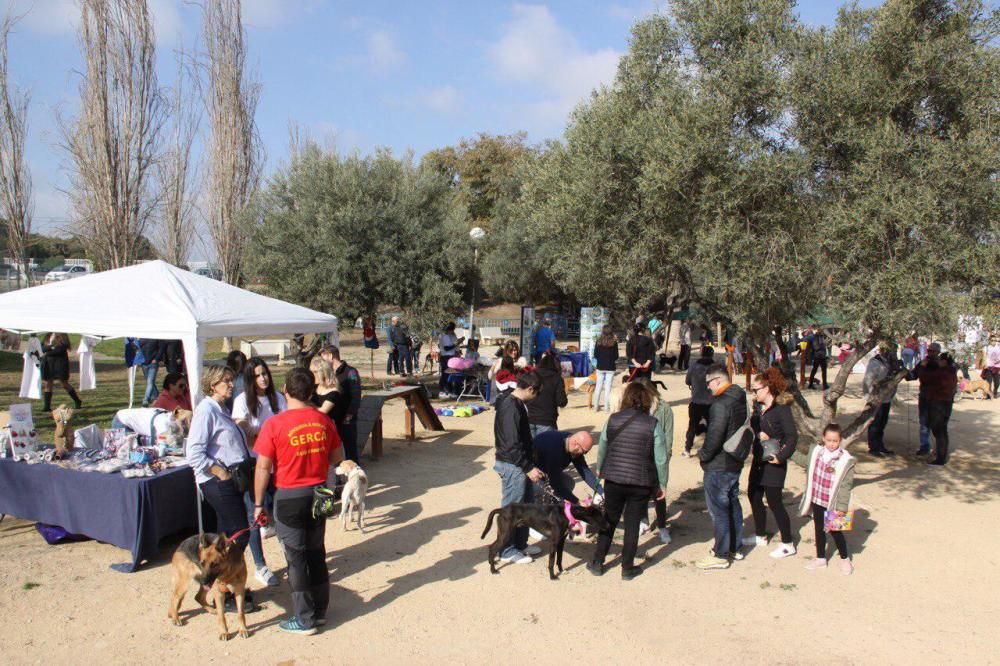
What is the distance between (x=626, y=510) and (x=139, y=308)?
4.95 meters

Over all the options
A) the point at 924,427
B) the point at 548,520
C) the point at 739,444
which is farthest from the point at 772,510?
the point at 924,427

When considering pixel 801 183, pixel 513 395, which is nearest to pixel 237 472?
pixel 513 395

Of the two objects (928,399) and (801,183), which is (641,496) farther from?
(928,399)

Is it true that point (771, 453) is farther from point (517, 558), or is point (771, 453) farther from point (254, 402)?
point (254, 402)

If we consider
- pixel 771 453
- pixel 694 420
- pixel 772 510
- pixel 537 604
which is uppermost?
pixel 771 453

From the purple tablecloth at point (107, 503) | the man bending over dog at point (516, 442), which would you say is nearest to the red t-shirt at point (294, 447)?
the man bending over dog at point (516, 442)

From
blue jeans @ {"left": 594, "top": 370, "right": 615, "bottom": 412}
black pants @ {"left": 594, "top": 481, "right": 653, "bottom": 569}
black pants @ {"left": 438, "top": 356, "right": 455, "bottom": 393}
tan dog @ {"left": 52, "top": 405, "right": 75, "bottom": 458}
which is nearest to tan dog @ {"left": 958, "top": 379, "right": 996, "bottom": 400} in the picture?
blue jeans @ {"left": 594, "top": 370, "right": 615, "bottom": 412}

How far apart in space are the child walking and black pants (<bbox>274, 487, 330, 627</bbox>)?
3799mm

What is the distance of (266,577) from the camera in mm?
5113

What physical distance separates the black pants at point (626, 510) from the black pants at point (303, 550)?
212 cm

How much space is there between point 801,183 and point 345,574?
5.62 m

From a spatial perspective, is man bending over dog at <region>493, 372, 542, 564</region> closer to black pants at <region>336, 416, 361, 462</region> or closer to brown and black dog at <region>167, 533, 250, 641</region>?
brown and black dog at <region>167, 533, 250, 641</region>

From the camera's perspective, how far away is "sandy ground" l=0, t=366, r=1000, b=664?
4328 millimetres

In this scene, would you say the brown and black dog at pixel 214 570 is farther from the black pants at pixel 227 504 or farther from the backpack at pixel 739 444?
the backpack at pixel 739 444
